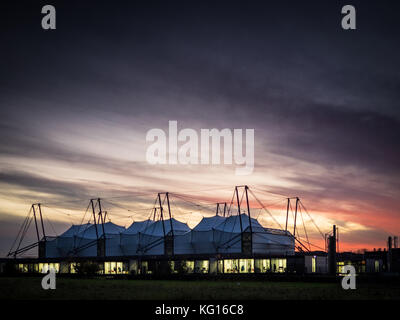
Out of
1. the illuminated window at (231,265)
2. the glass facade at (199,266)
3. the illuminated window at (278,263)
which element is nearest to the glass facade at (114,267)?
the glass facade at (199,266)

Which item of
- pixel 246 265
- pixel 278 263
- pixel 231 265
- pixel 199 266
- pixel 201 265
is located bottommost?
pixel 199 266

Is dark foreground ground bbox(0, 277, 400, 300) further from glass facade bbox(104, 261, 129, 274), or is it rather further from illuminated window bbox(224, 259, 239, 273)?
glass facade bbox(104, 261, 129, 274)

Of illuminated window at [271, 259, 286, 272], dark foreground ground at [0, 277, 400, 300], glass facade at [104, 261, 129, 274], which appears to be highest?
dark foreground ground at [0, 277, 400, 300]

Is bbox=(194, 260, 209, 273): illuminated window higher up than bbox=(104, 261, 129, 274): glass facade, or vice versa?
bbox=(194, 260, 209, 273): illuminated window

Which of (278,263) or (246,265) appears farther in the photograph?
(246,265)

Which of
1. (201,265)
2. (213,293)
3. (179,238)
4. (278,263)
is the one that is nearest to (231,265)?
(201,265)

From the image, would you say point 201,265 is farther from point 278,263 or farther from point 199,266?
point 278,263

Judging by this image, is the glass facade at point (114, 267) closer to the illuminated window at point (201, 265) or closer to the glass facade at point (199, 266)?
the glass facade at point (199, 266)

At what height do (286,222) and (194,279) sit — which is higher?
(286,222)

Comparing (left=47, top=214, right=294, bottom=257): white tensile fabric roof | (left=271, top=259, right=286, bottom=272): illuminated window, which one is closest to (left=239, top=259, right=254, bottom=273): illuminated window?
(left=271, top=259, right=286, bottom=272): illuminated window
